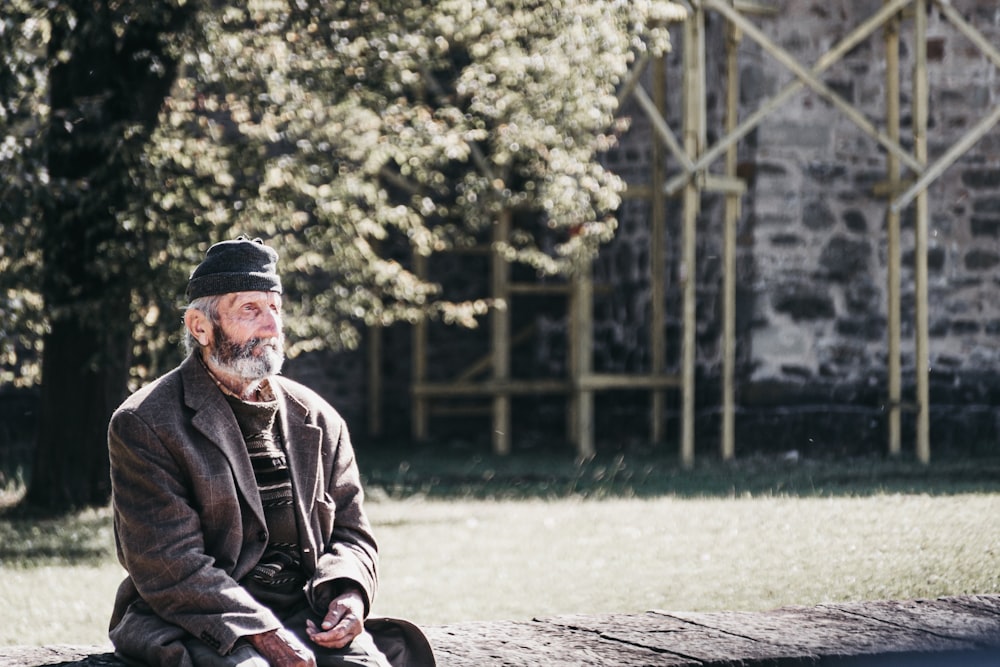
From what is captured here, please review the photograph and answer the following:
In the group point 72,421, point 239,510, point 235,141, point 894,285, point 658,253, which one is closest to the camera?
point 239,510

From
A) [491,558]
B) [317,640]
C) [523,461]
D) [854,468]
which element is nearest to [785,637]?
[317,640]

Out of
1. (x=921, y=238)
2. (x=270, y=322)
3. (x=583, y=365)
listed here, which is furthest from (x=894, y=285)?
(x=270, y=322)

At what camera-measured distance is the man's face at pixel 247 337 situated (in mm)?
3951

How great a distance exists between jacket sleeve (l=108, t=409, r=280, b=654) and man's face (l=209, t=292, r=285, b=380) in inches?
10.3

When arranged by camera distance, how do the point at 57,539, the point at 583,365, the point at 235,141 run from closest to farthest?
the point at 57,539 → the point at 235,141 → the point at 583,365

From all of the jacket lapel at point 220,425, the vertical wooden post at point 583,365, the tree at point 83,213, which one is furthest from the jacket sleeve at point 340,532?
the vertical wooden post at point 583,365

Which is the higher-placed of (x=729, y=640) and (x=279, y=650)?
(x=279, y=650)

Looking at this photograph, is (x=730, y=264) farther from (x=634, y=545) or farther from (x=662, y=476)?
(x=634, y=545)

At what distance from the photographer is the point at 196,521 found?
12.4 ft

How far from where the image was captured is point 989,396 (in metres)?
13.9

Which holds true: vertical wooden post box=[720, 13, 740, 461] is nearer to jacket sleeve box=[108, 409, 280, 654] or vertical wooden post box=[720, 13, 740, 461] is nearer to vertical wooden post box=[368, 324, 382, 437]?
vertical wooden post box=[368, 324, 382, 437]

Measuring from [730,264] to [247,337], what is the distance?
9.36 metres

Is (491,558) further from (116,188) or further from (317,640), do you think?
(317,640)

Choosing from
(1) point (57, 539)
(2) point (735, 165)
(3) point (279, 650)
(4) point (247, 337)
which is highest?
(2) point (735, 165)
